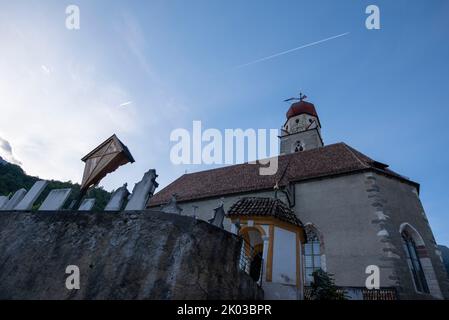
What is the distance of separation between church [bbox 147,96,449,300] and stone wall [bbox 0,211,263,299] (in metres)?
2.93

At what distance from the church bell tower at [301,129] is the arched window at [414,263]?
46.0 ft

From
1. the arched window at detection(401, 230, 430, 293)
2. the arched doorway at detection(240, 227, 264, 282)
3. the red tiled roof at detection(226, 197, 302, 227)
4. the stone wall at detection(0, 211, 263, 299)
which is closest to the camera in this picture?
Answer: the stone wall at detection(0, 211, 263, 299)

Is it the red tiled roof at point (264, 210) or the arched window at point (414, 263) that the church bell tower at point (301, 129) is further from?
the red tiled roof at point (264, 210)

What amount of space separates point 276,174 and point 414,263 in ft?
27.2

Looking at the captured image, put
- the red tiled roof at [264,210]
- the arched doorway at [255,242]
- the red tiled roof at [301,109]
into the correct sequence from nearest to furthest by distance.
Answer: the arched doorway at [255,242]
the red tiled roof at [264,210]
the red tiled roof at [301,109]

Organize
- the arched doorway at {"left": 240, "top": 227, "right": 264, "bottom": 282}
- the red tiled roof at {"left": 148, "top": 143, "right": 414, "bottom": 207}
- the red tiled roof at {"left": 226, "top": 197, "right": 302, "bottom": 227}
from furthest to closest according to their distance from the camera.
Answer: the red tiled roof at {"left": 148, "top": 143, "right": 414, "bottom": 207}, the red tiled roof at {"left": 226, "top": 197, "right": 302, "bottom": 227}, the arched doorway at {"left": 240, "top": 227, "right": 264, "bottom": 282}

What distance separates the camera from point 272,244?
7.32 metres

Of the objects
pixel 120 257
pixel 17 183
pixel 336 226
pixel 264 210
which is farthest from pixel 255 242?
pixel 17 183

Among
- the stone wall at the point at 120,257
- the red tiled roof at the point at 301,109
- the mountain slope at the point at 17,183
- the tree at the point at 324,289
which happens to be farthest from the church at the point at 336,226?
the mountain slope at the point at 17,183

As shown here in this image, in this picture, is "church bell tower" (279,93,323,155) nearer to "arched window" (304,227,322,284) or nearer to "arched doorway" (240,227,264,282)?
"arched window" (304,227,322,284)

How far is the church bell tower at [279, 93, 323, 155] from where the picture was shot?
88.0 ft

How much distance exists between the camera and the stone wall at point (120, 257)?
3.65m

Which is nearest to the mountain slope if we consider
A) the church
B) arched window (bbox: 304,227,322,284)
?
the church

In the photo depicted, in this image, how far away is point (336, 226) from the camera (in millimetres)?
12719
